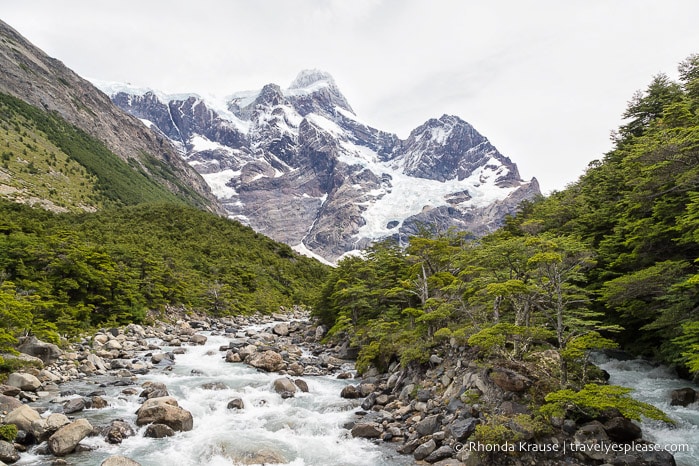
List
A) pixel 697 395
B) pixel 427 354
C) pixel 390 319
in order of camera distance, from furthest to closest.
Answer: pixel 390 319 → pixel 427 354 → pixel 697 395

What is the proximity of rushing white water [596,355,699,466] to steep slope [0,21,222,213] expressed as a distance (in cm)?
7429

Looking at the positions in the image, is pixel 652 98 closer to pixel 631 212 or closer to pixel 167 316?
pixel 631 212

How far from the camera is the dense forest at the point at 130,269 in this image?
2389 cm

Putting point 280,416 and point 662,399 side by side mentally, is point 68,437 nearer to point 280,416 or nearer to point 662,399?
point 280,416

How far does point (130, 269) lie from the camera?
115 feet

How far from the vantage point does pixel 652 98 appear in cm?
3125

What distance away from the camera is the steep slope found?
83.8 m

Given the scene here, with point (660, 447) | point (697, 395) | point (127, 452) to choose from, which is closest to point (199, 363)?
point (127, 452)

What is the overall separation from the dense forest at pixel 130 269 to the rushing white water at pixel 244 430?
5.94 meters

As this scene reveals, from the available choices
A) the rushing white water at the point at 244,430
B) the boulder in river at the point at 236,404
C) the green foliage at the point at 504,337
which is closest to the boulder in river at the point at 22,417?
the rushing white water at the point at 244,430

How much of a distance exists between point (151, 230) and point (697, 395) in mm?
61953

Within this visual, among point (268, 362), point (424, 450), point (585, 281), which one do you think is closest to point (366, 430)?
point (424, 450)

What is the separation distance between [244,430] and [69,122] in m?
141

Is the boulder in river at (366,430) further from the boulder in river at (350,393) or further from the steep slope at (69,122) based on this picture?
the steep slope at (69,122)
